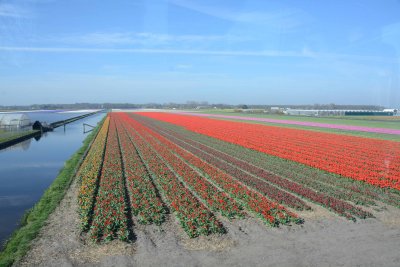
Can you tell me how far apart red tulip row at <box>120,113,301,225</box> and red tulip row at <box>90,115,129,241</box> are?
161 inches

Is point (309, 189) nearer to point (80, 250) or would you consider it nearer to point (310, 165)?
point (310, 165)

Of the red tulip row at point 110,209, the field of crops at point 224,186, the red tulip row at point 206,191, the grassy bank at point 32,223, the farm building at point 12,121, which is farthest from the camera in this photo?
the farm building at point 12,121

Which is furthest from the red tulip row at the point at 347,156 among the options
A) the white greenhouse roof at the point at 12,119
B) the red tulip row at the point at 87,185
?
the white greenhouse roof at the point at 12,119

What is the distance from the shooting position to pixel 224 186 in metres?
14.6

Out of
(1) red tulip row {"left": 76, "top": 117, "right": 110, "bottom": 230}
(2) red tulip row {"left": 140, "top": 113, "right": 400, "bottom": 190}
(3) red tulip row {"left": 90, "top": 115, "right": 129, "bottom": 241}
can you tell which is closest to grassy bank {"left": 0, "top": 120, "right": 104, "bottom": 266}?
(1) red tulip row {"left": 76, "top": 117, "right": 110, "bottom": 230}

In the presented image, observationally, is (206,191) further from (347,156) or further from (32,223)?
(347,156)

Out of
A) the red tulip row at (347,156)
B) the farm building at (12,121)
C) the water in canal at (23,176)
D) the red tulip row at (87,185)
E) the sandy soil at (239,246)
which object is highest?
the farm building at (12,121)

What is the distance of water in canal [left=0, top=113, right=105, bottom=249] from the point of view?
Answer: 39.3 feet

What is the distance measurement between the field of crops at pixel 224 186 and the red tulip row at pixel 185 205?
31mm

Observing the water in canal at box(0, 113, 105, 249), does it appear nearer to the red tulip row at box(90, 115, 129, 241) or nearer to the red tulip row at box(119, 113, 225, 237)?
the red tulip row at box(90, 115, 129, 241)

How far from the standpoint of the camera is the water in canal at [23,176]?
12.0 metres

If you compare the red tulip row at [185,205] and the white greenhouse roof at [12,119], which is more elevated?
the white greenhouse roof at [12,119]

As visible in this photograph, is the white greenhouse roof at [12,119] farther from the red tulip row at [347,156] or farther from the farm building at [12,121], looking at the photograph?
the red tulip row at [347,156]

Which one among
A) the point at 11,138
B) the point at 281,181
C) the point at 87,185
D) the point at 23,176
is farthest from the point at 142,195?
the point at 11,138
